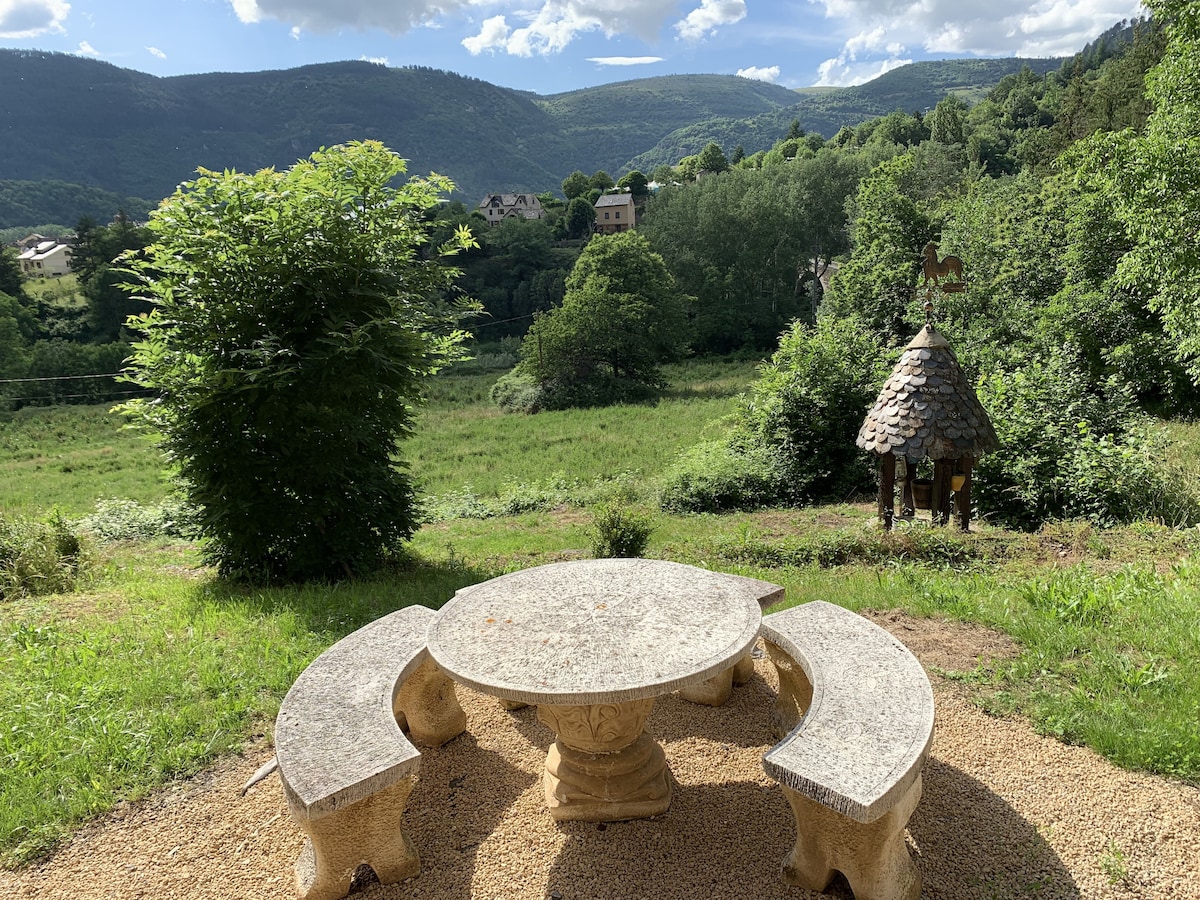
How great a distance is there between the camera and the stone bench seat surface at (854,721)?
2.88 metres

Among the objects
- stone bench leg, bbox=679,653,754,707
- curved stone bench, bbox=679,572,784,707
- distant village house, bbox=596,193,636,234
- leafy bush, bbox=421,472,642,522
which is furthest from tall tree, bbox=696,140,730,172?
stone bench leg, bbox=679,653,754,707

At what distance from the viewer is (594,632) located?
148 inches

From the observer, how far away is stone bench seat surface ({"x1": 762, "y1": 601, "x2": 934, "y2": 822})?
288 centimetres

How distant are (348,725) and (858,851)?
2465mm

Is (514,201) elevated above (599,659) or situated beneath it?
elevated above

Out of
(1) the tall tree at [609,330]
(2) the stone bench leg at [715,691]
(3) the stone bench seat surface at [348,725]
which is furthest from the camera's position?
(1) the tall tree at [609,330]

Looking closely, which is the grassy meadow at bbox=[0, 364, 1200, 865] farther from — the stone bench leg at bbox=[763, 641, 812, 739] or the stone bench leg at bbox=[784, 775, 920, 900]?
the stone bench leg at bbox=[784, 775, 920, 900]

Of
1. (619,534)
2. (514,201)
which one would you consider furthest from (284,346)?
(514,201)

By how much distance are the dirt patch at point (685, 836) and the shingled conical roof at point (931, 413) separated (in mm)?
3573

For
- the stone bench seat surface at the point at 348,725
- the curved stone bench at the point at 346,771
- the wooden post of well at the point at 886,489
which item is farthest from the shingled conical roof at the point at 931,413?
the curved stone bench at the point at 346,771

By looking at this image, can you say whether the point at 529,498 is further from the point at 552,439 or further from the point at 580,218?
the point at 580,218

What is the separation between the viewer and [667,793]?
12.4 feet

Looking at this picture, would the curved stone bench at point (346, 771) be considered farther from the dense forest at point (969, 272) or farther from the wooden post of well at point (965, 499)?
the wooden post of well at point (965, 499)

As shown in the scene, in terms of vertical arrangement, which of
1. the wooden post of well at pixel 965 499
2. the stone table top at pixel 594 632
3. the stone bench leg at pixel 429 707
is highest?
the stone table top at pixel 594 632
